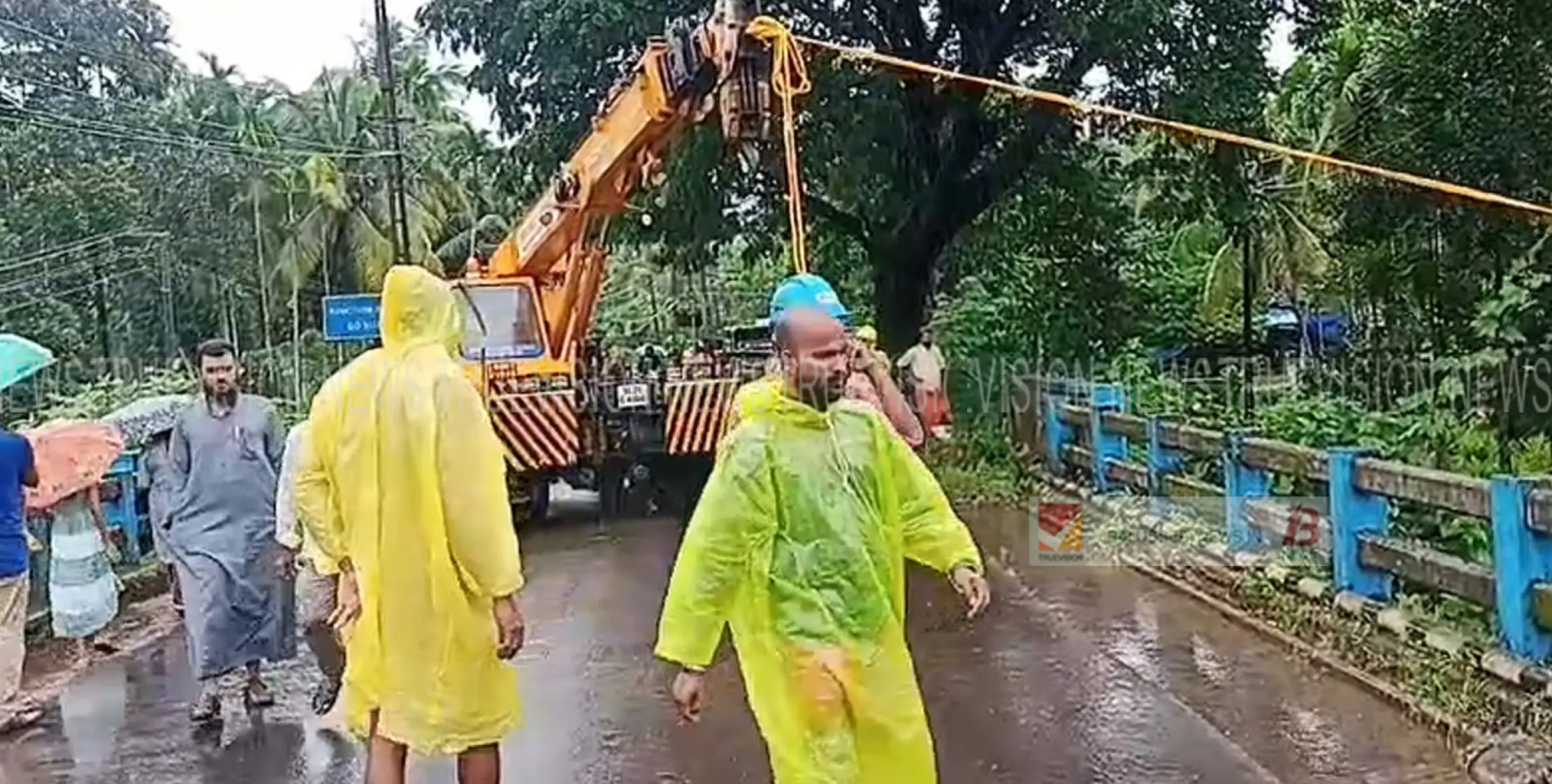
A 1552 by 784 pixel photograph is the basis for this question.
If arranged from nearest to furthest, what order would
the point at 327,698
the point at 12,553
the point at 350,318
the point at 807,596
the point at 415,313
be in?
the point at 807,596, the point at 415,313, the point at 12,553, the point at 327,698, the point at 350,318

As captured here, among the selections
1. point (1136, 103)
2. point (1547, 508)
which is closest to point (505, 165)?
point (1136, 103)

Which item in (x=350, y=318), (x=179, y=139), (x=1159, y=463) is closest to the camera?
(x=1159, y=463)

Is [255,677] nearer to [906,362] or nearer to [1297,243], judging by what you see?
[906,362]

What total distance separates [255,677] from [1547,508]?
5584mm

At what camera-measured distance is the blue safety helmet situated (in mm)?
4641

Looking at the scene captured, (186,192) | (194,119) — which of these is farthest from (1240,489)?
(194,119)

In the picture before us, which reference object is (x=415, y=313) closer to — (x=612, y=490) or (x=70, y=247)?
(x=612, y=490)

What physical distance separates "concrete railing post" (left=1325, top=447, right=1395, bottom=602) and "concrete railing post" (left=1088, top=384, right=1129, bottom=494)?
16.9 feet

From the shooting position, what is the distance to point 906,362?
16641mm

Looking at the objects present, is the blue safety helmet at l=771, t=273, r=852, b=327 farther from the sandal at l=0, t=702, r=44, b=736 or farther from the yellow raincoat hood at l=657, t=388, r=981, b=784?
the sandal at l=0, t=702, r=44, b=736

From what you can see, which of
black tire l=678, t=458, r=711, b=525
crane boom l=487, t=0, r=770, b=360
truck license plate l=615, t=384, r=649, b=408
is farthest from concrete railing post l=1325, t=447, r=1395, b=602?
black tire l=678, t=458, r=711, b=525

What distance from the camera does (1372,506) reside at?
29.7 ft

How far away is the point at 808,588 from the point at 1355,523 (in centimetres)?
529

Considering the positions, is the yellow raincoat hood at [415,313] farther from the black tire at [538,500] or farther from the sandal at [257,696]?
the black tire at [538,500]
